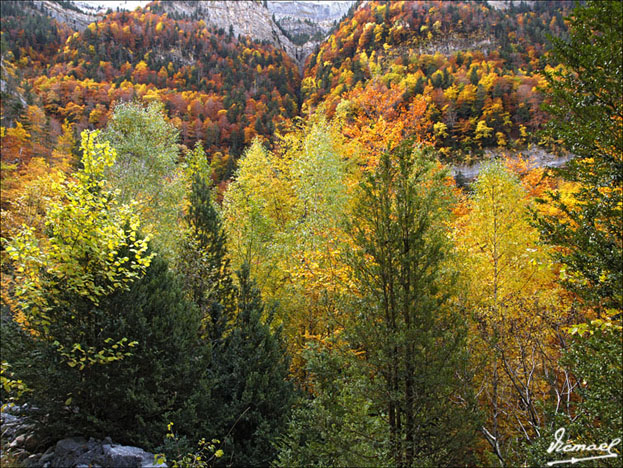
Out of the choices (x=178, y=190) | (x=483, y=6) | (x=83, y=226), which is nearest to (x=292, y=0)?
(x=483, y=6)

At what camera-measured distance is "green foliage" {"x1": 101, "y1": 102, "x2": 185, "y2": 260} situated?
57.3 feet

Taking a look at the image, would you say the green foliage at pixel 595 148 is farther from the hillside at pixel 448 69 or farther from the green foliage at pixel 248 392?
the hillside at pixel 448 69

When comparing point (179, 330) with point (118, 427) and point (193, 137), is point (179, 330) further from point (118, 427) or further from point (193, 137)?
point (193, 137)

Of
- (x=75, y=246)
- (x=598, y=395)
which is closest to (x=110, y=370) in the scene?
(x=75, y=246)

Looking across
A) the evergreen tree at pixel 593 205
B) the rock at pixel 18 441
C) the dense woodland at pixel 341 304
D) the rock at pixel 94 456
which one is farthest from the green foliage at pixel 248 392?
the evergreen tree at pixel 593 205

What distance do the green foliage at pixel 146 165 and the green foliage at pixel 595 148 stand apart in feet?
52.4

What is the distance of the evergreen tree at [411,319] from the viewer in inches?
192

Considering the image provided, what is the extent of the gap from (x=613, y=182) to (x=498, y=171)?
38.6 feet

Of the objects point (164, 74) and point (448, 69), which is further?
point (164, 74)

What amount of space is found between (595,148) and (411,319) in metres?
3.44

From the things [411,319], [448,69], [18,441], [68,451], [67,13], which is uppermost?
[67,13]

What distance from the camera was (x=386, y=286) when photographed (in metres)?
5.44

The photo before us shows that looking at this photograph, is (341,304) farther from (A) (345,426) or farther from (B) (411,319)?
(A) (345,426)

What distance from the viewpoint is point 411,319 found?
5230 millimetres
